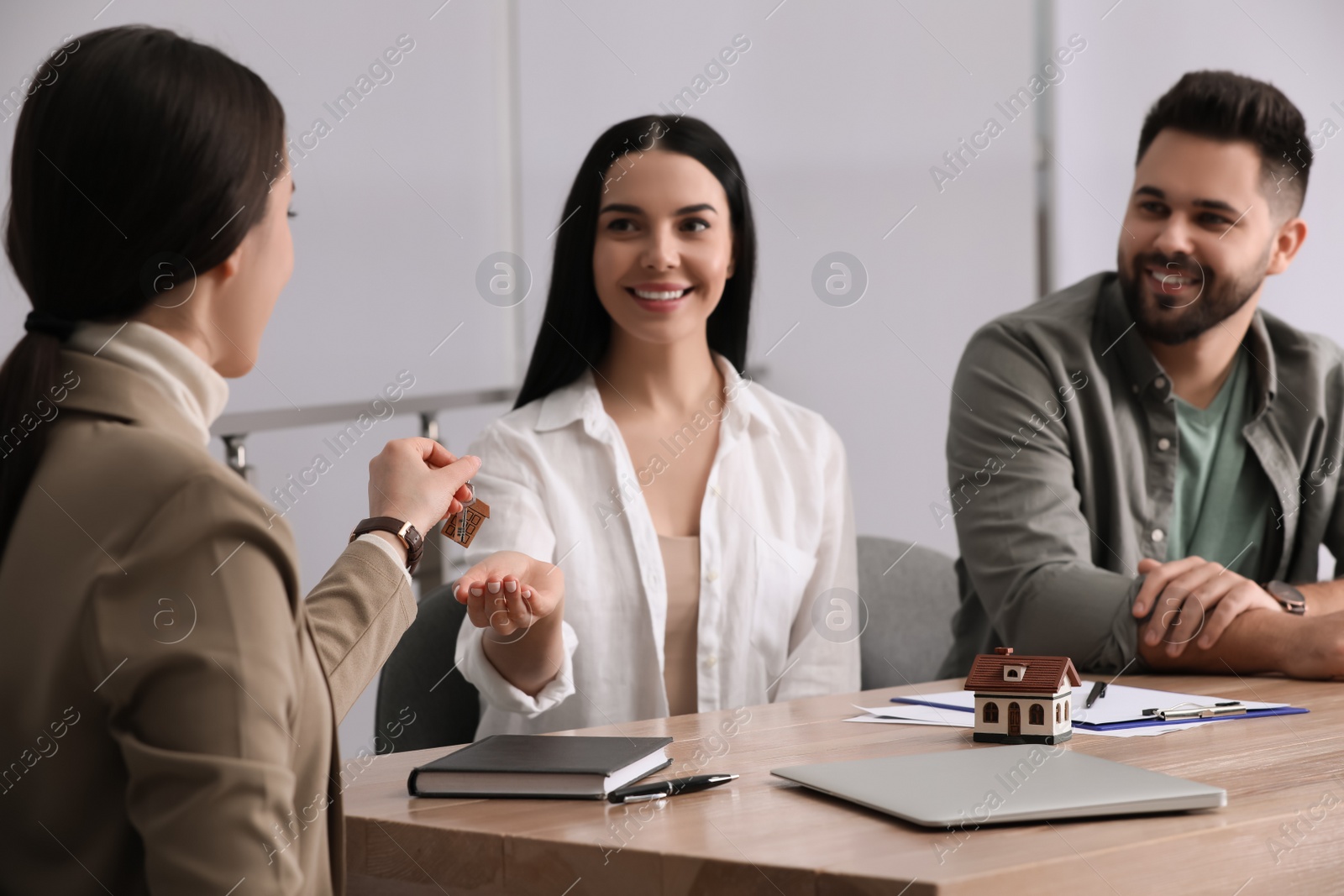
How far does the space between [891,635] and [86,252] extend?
178cm

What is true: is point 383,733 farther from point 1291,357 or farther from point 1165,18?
point 1165,18

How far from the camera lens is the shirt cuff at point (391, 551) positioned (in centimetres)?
119

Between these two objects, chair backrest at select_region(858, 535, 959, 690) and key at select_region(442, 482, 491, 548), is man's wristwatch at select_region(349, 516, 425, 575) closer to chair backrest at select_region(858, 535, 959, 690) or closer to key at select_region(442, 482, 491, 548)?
key at select_region(442, 482, 491, 548)

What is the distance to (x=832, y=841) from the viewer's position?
94cm

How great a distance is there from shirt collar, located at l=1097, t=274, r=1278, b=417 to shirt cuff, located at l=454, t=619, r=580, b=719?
1135 mm

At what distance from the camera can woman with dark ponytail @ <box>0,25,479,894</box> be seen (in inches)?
31.7

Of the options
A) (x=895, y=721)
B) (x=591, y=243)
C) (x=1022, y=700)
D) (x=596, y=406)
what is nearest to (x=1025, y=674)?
(x=1022, y=700)

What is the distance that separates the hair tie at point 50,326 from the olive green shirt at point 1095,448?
1.50 m

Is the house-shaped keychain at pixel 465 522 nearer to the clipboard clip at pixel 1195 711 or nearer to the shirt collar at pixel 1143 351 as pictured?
the clipboard clip at pixel 1195 711

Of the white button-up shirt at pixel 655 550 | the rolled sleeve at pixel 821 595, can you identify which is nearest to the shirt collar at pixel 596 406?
the white button-up shirt at pixel 655 550

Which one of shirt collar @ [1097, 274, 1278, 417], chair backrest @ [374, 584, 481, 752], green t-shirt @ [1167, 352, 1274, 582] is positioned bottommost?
chair backrest @ [374, 584, 481, 752]

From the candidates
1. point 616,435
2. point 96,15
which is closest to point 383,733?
point 616,435

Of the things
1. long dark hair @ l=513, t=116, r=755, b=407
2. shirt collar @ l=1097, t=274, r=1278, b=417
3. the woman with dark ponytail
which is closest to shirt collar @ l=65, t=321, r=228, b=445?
the woman with dark ponytail

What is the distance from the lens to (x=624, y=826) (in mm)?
1015
